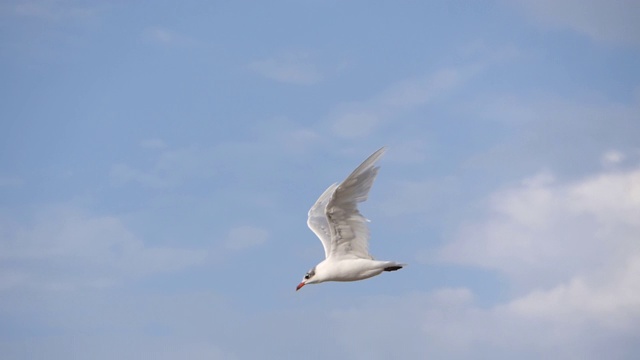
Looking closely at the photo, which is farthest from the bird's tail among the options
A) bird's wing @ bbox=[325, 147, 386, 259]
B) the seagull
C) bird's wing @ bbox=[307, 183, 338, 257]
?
bird's wing @ bbox=[307, 183, 338, 257]

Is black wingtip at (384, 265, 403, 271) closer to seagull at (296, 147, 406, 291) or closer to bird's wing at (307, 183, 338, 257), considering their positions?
seagull at (296, 147, 406, 291)

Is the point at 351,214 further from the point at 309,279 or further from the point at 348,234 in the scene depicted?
the point at 309,279

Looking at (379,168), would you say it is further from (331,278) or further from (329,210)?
(331,278)

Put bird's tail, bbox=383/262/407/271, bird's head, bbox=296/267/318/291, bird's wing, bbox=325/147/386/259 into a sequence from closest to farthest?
bird's wing, bbox=325/147/386/259, bird's tail, bbox=383/262/407/271, bird's head, bbox=296/267/318/291

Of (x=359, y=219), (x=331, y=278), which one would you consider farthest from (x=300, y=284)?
(x=359, y=219)

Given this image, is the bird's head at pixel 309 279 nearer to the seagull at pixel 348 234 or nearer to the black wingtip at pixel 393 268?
the seagull at pixel 348 234

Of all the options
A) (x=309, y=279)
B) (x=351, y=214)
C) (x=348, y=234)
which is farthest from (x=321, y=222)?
(x=351, y=214)

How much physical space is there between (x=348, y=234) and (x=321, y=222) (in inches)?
136

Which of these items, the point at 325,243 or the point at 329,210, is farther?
the point at 325,243

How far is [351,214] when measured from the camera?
41.6 metres

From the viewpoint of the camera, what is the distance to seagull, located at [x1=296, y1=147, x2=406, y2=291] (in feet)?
132

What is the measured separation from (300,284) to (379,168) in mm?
7064

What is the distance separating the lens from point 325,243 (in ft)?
146

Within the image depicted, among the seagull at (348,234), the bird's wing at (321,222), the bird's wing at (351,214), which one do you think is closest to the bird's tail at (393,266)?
the seagull at (348,234)
